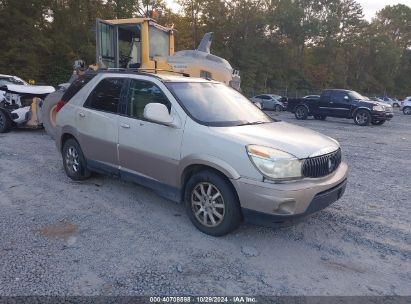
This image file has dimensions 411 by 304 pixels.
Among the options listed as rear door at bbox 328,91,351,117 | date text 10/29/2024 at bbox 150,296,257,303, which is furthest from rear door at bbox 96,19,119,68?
rear door at bbox 328,91,351,117

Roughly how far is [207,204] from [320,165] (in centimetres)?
131

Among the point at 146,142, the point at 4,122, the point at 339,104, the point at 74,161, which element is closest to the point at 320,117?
the point at 339,104

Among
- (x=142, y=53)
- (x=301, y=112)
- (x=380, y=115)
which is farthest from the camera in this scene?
(x=301, y=112)

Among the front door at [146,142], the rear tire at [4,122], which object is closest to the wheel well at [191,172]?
the front door at [146,142]

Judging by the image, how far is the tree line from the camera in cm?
2823

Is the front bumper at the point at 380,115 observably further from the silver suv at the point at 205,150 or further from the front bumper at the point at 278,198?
the front bumper at the point at 278,198

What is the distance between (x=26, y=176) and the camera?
6055mm

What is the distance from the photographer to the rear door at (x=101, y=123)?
487cm

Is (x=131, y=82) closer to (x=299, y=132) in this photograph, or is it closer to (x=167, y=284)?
(x=299, y=132)

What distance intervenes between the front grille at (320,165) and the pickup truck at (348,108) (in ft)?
49.4

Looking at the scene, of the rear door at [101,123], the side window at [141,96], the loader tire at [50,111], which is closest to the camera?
the side window at [141,96]

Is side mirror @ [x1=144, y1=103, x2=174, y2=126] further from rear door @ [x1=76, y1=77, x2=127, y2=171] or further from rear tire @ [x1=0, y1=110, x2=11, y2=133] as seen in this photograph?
rear tire @ [x1=0, y1=110, x2=11, y2=133]

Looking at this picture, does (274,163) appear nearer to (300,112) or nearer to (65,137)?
(65,137)

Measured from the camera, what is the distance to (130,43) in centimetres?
1071
